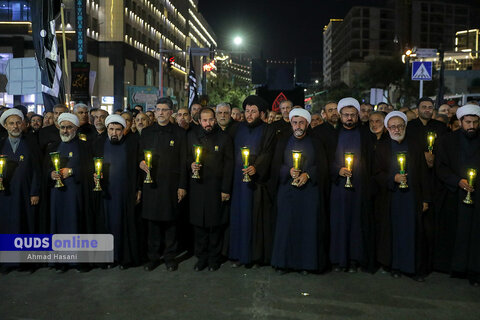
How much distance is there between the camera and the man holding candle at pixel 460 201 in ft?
21.0

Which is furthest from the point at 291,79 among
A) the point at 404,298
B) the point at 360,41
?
the point at 360,41

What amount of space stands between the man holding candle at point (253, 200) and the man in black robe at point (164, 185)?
30.3 inches

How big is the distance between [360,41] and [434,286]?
13336 cm

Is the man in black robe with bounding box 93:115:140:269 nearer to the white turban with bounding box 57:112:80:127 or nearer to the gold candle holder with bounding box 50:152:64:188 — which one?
the white turban with bounding box 57:112:80:127

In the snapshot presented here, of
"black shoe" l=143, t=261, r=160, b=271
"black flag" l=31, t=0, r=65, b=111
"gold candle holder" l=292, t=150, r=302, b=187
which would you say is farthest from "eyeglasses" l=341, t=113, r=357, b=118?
"black flag" l=31, t=0, r=65, b=111

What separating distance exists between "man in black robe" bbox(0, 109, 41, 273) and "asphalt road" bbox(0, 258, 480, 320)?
74 cm

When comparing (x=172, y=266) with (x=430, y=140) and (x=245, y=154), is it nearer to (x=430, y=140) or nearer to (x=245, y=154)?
(x=245, y=154)

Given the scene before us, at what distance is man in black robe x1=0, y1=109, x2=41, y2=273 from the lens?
6.88 m

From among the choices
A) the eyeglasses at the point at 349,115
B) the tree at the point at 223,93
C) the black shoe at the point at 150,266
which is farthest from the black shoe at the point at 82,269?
the tree at the point at 223,93

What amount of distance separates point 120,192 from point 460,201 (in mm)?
4431

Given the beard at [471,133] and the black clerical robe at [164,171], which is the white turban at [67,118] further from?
the beard at [471,133]

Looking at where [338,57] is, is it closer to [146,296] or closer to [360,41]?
[360,41]

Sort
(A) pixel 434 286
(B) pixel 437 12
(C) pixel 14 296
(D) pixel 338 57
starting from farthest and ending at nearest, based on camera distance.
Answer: (D) pixel 338 57 → (B) pixel 437 12 → (A) pixel 434 286 → (C) pixel 14 296

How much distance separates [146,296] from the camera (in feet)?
19.3
